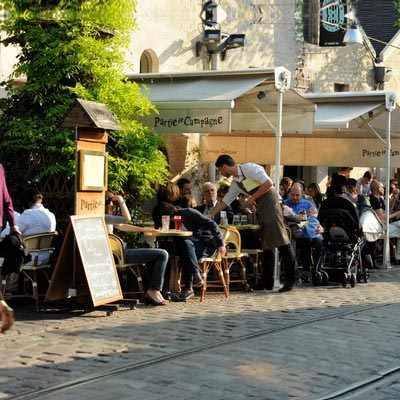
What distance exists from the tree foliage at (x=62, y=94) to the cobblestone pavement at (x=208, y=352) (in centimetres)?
208

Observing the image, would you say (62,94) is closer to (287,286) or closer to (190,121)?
(190,121)

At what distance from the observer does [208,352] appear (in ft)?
32.2

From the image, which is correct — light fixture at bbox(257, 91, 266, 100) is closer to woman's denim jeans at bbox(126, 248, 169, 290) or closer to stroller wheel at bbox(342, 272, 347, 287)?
stroller wheel at bbox(342, 272, 347, 287)

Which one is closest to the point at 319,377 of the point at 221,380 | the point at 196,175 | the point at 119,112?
the point at 221,380

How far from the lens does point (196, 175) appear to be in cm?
2486

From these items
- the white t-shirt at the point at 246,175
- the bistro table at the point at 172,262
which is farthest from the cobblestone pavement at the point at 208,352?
the white t-shirt at the point at 246,175

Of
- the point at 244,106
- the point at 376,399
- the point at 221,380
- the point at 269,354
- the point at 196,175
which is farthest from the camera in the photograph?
the point at 196,175

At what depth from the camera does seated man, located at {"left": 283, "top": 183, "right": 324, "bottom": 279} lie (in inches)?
651

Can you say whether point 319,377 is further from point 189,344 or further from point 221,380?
point 189,344

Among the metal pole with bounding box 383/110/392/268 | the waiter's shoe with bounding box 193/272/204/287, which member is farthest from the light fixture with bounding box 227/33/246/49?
the waiter's shoe with bounding box 193/272/204/287

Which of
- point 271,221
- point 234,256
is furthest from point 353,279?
point 234,256

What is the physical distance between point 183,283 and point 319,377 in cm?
563

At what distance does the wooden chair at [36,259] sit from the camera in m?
12.5

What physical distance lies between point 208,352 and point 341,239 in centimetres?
680
